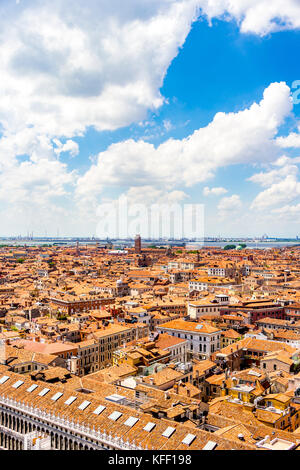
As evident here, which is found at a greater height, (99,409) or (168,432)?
(168,432)

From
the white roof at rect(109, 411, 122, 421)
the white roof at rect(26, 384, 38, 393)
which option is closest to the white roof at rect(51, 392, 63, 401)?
the white roof at rect(26, 384, 38, 393)

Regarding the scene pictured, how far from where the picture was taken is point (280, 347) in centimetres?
3070

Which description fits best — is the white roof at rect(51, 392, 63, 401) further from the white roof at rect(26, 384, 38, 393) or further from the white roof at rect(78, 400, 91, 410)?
the white roof at rect(26, 384, 38, 393)

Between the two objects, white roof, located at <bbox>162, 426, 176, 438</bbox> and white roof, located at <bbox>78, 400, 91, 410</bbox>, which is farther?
white roof, located at <bbox>78, 400, 91, 410</bbox>

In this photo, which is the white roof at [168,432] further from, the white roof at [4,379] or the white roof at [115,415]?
the white roof at [4,379]

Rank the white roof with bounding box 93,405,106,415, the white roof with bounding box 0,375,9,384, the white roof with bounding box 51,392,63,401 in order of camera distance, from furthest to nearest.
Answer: the white roof with bounding box 0,375,9,384
the white roof with bounding box 51,392,63,401
the white roof with bounding box 93,405,106,415

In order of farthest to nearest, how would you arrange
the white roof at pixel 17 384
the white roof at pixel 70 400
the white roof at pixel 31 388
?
the white roof at pixel 17 384 < the white roof at pixel 31 388 < the white roof at pixel 70 400

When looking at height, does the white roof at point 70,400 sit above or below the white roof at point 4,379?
above

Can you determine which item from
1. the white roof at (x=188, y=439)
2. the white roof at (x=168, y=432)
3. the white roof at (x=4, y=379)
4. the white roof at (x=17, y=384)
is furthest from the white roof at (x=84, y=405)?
the white roof at (x=4, y=379)

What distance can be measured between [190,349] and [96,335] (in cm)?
835

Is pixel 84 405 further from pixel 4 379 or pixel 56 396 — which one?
pixel 4 379

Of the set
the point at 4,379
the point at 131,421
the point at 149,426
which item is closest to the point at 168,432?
the point at 149,426

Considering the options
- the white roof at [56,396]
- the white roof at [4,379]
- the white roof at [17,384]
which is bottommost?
the white roof at [4,379]
